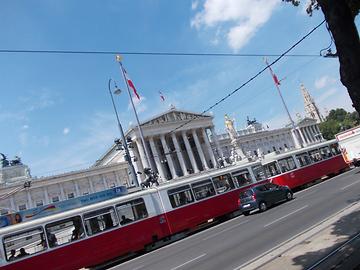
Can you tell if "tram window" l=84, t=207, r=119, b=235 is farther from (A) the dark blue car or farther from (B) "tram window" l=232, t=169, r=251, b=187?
(B) "tram window" l=232, t=169, r=251, b=187

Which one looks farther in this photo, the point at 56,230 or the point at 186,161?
the point at 186,161

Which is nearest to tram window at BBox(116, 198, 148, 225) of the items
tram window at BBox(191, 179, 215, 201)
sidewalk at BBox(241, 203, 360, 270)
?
tram window at BBox(191, 179, 215, 201)

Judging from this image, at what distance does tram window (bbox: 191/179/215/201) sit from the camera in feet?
69.5

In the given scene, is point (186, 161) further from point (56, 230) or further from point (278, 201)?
point (56, 230)

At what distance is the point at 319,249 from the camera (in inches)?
334

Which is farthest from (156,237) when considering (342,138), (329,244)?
(342,138)

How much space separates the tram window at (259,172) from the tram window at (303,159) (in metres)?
5.63

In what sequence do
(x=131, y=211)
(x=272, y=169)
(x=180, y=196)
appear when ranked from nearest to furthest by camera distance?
(x=131, y=211)
(x=180, y=196)
(x=272, y=169)

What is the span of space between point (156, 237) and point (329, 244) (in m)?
11.3

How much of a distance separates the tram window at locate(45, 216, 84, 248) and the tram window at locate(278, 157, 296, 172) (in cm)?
1780

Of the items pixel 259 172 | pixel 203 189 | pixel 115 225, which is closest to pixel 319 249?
pixel 115 225

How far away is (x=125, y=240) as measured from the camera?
17.3 meters

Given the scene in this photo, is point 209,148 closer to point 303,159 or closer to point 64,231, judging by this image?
point 303,159

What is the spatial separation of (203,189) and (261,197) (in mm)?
3435
